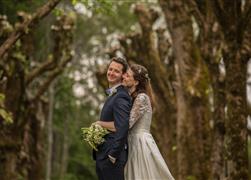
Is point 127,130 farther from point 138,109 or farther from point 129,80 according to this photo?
point 129,80

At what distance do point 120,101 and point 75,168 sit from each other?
33.6 m

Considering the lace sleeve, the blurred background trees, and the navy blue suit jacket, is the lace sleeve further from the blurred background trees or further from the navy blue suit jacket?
the blurred background trees

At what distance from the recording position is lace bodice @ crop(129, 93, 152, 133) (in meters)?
7.41

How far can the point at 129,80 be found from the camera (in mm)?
7559

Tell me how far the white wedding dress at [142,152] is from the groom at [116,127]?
18 cm

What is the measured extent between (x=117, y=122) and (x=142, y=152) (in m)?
0.61

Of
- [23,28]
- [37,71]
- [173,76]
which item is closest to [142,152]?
[23,28]

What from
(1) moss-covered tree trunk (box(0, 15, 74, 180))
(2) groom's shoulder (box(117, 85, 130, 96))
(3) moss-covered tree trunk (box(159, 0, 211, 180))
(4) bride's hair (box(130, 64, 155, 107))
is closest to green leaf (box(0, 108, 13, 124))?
(1) moss-covered tree trunk (box(0, 15, 74, 180))

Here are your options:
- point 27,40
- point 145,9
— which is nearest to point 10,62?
point 27,40

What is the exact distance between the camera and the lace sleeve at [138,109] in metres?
7.38

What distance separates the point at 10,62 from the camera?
15.4m

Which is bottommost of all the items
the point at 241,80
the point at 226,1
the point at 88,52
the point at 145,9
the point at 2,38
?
the point at 241,80

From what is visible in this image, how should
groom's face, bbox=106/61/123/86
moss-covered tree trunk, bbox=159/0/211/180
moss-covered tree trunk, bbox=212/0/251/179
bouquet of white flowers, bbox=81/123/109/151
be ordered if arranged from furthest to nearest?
moss-covered tree trunk, bbox=159/0/211/180
moss-covered tree trunk, bbox=212/0/251/179
groom's face, bbox=106/61/123/86
bouquet of white flowers, bbox=81/123/109/151

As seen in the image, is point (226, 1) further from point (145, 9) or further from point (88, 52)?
point (88, 52)
